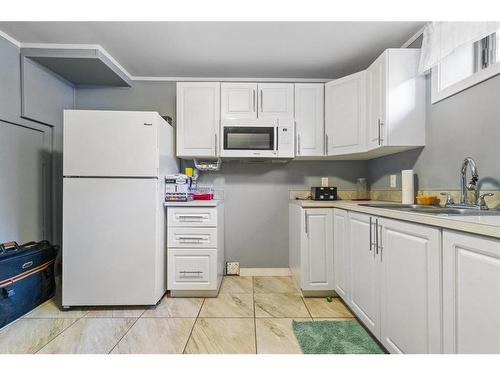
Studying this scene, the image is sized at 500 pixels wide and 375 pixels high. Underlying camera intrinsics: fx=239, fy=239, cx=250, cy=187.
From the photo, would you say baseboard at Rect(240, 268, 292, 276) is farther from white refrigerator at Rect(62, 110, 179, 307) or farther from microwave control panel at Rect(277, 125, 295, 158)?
microwave control panel at Rect(277, 125, 295, 158)

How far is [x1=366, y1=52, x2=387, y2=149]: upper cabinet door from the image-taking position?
1899 millimetres

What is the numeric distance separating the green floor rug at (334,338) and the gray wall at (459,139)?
3.78 ft

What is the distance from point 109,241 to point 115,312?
57cm

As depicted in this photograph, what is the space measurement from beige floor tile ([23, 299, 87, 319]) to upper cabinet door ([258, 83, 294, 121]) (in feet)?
7.80

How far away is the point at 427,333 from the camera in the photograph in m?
1.03

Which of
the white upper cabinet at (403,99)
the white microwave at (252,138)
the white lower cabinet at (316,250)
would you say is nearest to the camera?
the white upper cabinet at (403,99)

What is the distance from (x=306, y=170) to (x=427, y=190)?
4.14ft

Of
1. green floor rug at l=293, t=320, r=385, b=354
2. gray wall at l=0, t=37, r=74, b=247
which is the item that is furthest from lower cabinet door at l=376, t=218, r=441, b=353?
gray wall at l=0, t=37, r=74, b=247

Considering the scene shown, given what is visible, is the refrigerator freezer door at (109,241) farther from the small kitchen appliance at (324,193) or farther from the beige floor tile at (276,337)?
the small kitchen appliance at (324,193)

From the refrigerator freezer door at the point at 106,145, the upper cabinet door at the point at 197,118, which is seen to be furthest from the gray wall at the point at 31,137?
the upper cabinet door at the point at 197,118

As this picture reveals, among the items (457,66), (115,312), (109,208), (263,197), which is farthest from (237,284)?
(457,66)

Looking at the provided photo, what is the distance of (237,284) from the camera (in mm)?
2539

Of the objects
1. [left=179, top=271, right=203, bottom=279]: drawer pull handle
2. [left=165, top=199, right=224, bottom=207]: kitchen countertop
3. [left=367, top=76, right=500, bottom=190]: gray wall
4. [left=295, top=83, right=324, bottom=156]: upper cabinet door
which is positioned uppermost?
[left=295, top=83, right=324, bottom=156]: upper cabinet door

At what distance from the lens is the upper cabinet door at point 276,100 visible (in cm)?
253
